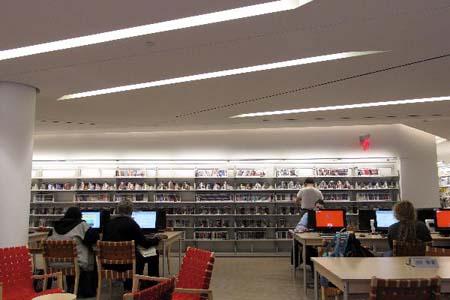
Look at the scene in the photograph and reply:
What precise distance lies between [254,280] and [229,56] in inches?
152

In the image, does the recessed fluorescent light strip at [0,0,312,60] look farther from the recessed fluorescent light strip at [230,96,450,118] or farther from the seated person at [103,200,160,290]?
the recessed fluorescent light strip at [230,96,450,118]

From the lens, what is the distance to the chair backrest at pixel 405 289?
260cm

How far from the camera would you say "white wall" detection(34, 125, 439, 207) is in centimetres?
1060

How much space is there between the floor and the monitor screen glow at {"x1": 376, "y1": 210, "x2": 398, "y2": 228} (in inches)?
63.6

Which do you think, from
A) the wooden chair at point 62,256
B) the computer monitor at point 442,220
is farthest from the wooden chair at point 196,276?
the computer monitor at point 442,220

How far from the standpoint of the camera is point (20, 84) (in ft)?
20.7

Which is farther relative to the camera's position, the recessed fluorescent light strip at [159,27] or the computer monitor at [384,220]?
the computer monitor at [384,220]

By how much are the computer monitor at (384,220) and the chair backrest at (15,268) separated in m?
5.30

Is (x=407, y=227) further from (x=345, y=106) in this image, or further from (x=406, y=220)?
(x=345, y=106)

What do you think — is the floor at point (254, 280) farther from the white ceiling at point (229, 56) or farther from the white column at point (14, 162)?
the white ceiling at point (229, 56)

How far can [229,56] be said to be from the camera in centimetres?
521

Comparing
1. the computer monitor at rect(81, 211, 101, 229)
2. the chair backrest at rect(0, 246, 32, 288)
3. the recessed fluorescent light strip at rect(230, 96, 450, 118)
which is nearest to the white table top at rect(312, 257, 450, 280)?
the chair backrest at rect(0, 246, 32, 288)

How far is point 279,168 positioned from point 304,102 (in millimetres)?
3204

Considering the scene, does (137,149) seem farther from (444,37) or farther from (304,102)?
(444,37)
